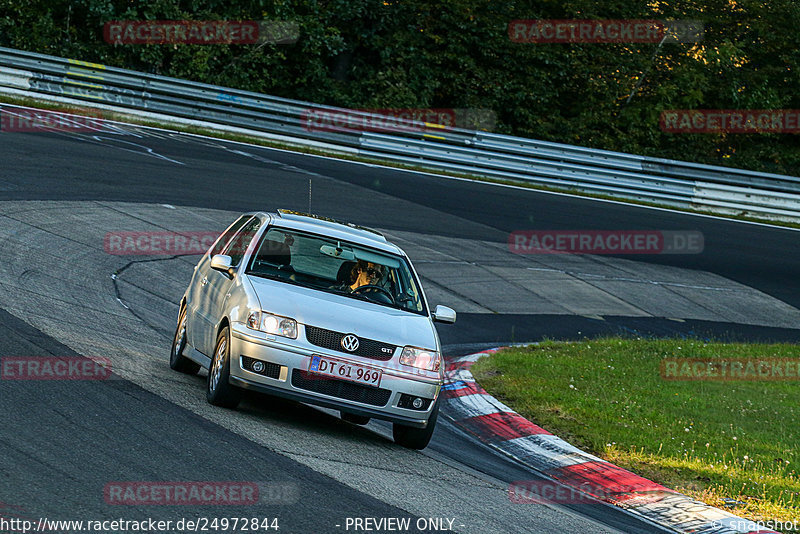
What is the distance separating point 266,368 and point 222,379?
390 mm

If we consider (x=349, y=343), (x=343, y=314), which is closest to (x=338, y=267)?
(x=343, y=314)

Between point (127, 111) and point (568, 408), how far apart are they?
19216 mm

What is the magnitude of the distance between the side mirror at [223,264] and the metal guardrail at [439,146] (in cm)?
1889

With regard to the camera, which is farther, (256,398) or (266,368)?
(256,398)

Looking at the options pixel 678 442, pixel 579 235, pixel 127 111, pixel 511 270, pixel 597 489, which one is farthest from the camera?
pixel 127 111

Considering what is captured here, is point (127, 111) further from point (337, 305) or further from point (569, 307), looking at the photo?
point (337, 305)

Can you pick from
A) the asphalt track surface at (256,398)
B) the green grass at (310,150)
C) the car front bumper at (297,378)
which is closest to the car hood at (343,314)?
the car front bumper at (297,378)

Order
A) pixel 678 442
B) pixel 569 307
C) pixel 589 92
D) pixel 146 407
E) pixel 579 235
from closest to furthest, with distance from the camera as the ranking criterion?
pixel 146 407
pixel 678 442
pixel 569 307
pixel 579 235
pixel 589 92

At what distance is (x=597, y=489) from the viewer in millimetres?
7848

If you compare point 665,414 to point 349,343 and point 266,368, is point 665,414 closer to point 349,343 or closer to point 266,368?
point 349,343

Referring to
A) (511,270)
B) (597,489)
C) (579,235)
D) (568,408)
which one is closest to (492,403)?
(568,408)

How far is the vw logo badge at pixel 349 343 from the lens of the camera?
7629 millimetres

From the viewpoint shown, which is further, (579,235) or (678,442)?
(579,235)

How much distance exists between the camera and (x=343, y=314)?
25.7 feet
